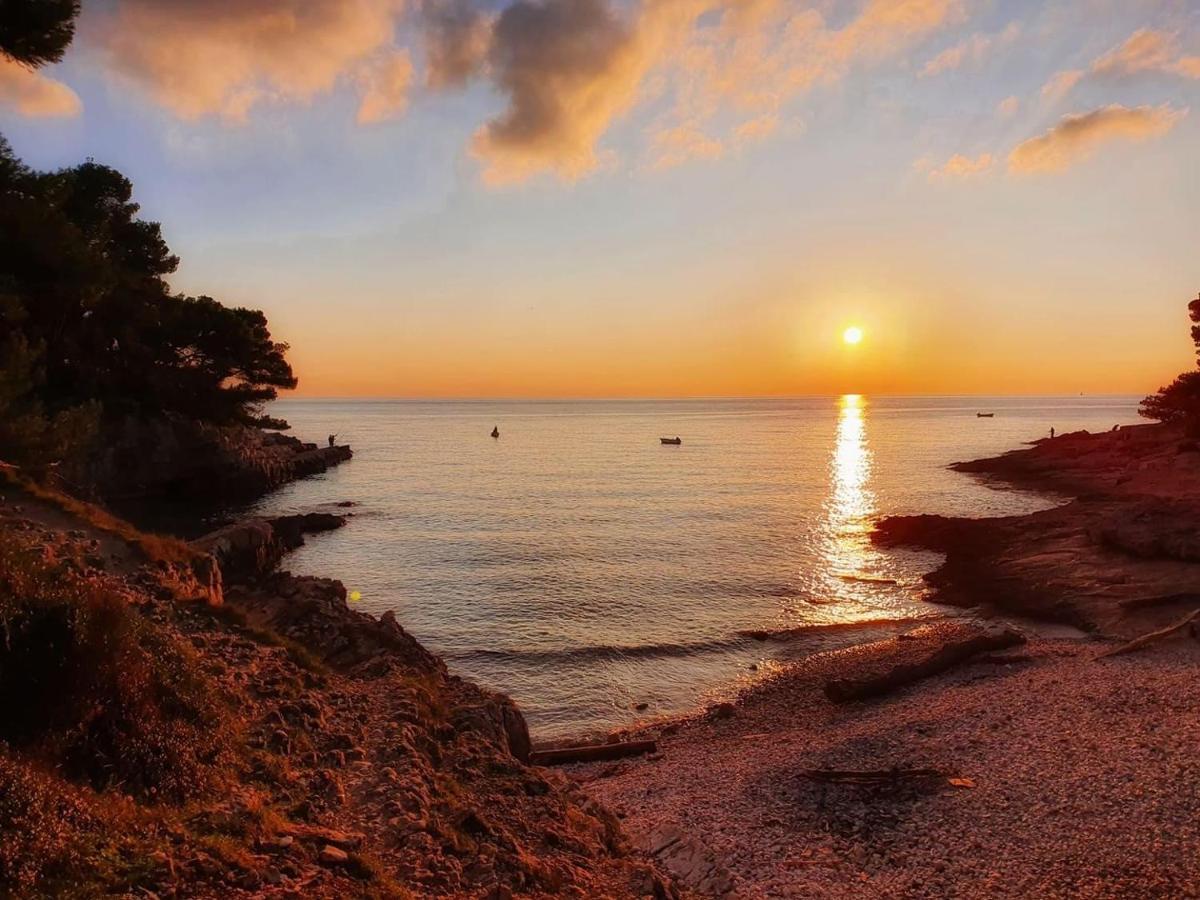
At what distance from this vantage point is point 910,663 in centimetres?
2200

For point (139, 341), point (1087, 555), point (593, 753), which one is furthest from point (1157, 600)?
point (139, 341)

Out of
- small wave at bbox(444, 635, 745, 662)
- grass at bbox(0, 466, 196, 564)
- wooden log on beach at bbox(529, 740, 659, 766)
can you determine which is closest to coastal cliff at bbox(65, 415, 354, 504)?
grass at bbox(0, 466, 196, 564)

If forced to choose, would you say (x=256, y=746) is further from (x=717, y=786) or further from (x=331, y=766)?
(x=717, y=786)

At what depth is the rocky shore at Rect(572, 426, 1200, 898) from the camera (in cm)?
1120

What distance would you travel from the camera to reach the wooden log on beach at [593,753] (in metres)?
18.4

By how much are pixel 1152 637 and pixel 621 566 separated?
2352 centimetres

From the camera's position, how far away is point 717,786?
15.2m

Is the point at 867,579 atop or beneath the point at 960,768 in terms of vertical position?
beneath

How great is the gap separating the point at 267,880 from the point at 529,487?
210 feet

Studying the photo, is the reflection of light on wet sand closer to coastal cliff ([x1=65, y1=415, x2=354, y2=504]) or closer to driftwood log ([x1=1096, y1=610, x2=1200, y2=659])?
driftwood log ([x1=1096, y1=610, x2=1200, y2=659])

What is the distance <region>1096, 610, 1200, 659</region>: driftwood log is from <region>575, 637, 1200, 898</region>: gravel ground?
2.08ft

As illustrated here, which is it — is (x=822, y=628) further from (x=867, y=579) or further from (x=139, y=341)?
(x=139, y=341)

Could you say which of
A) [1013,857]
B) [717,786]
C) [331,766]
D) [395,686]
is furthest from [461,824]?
[1013,857]

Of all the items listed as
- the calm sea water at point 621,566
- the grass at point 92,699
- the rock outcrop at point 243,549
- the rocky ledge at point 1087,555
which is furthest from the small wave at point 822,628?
the grass at point 92,699
